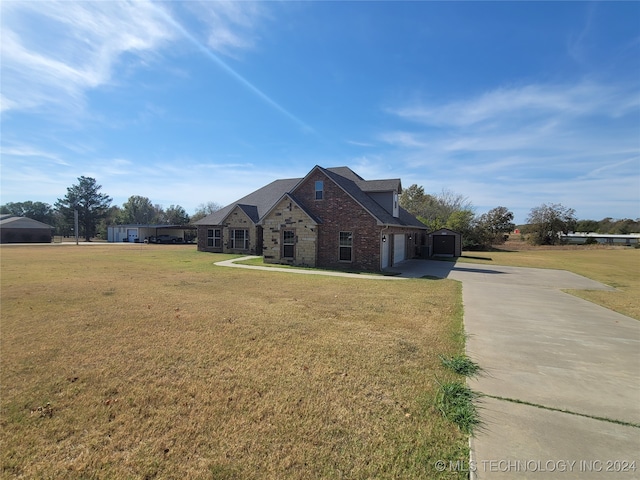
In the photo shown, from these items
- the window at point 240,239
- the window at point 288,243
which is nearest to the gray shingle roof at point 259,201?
the window at point 240,239

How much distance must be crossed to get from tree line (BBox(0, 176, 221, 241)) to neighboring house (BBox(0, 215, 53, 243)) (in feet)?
22.8

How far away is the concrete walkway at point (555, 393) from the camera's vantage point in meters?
2.85

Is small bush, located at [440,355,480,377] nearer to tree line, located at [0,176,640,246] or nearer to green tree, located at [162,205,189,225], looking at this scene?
tree line, located at [0,176,640,246]

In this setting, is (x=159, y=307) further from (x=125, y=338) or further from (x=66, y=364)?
(x=66, y=364)

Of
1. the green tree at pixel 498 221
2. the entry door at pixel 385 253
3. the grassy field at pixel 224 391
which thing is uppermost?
the green tree at pixel 498 221

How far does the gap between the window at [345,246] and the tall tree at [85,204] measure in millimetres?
61718

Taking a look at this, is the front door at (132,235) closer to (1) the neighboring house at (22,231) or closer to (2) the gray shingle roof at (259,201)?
(1) the neighboring house at (22,231)

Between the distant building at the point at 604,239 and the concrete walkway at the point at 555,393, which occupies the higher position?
the distant building at the point at 604,239

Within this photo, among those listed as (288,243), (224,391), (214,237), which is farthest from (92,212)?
(224,391)

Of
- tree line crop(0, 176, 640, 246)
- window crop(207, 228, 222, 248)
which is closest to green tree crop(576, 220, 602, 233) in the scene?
tree line crop(0, 176, 640, 246)

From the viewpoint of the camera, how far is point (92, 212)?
60812 millimetres

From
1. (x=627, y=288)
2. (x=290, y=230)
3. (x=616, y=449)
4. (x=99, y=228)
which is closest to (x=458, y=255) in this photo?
(x=627, y=288)

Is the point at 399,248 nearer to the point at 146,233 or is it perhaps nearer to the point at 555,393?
the point at 555,393

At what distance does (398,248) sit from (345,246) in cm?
545
